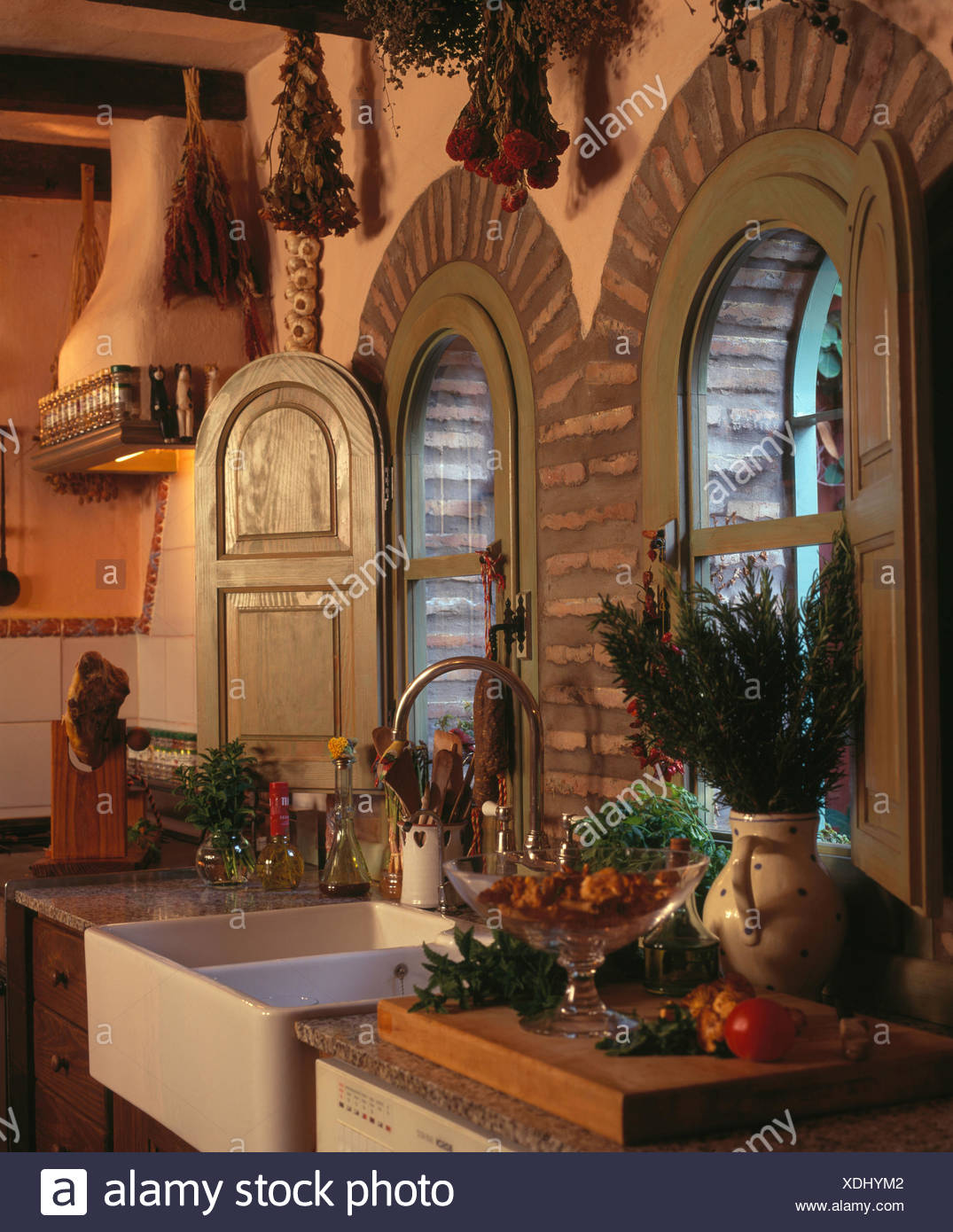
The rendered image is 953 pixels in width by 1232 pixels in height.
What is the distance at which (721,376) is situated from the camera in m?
2.46

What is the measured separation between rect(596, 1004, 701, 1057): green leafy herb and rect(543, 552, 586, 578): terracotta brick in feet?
4.22

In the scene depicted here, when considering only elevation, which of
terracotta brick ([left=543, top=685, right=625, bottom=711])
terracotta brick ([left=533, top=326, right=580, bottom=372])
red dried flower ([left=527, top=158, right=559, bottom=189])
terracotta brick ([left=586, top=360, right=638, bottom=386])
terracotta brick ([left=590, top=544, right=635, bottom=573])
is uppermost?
red dried flower ([left=527, top=158, right=559, bottom=189])

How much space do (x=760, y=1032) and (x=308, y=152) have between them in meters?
2.55

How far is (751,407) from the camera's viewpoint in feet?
8.06

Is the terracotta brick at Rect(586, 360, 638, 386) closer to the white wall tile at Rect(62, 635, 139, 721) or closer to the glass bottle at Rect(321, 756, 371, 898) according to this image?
the glass bottle at Rect(321, 756, 371, 898)

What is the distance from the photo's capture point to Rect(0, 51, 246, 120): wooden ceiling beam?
3.93 metres

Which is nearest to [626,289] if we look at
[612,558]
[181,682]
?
[612,558]

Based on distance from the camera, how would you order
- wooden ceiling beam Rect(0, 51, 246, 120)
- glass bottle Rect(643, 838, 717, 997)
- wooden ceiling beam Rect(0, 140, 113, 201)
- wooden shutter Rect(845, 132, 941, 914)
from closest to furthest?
wooden shutter Rect(845, 132, 941, 914), glass bottle Rect(643, 838, 717, 997), wooden ceiling beam Rect(0, 51, 246, 120), wooden ceiling beam Rect(0, 140, 113, 201)

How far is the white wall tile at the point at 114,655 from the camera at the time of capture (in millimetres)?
5047

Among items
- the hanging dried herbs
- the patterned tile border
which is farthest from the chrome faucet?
the patterned tile border

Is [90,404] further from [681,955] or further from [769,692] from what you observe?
[681,955]

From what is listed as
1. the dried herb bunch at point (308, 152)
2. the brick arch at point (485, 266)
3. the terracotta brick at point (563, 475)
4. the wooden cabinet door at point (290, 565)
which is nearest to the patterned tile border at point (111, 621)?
the wooden cabinet door at point (290, 565)

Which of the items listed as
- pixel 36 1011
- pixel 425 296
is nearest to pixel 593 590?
pixel 425 296
